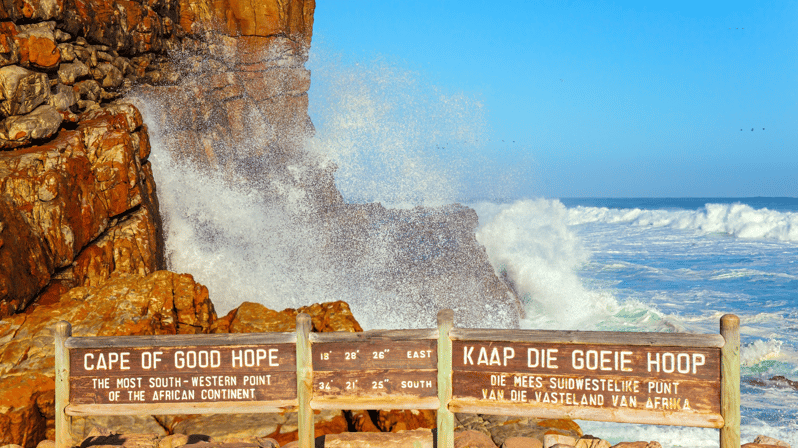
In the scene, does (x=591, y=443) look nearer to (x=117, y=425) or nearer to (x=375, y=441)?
(x=375, y=441)

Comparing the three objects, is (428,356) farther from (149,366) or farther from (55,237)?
(55,237)

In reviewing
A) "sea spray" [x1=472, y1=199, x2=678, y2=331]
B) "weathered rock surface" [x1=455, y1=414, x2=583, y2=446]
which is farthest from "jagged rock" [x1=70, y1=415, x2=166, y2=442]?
"sea spray" [x1=472, y1=199, x2=678, y2=331]

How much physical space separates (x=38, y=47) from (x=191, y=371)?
703 cm

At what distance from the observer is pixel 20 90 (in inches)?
288

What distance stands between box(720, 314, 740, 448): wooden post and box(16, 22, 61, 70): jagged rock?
9207 millimetres

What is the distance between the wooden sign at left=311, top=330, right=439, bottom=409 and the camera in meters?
3.21

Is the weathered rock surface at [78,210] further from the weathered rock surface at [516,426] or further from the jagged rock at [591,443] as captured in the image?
the jagged rock at [591,443]

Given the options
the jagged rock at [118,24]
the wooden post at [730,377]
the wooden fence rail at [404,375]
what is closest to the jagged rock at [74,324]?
the wooden fence rail at [404,375]

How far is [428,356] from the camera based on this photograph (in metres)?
3.20

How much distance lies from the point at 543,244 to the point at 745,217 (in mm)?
21232

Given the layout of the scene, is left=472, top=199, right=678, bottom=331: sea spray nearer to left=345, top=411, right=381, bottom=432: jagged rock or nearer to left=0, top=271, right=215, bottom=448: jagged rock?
left=345, top=411, right=381, bottom=432: jagged rock

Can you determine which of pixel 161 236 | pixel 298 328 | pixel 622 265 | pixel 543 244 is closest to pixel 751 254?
pixel 622 265

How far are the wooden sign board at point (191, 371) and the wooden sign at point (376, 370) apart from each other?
23cm

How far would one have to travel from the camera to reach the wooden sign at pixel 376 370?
321 centimetres
